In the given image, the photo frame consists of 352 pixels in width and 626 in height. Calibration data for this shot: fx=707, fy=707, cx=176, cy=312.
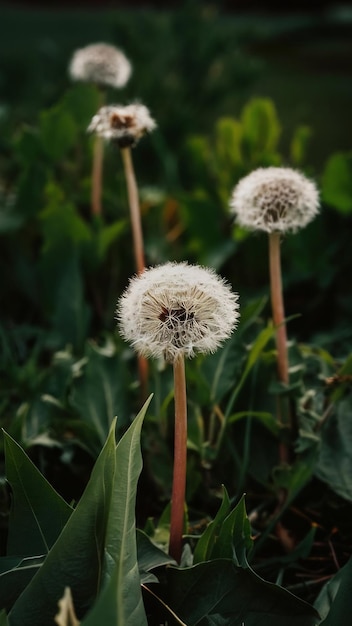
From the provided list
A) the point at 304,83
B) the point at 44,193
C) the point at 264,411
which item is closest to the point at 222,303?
the point at 264,411

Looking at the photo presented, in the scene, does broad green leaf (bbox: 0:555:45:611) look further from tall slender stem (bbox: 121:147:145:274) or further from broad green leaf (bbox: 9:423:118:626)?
tall slender stem (bbox: 121:147:145:274)

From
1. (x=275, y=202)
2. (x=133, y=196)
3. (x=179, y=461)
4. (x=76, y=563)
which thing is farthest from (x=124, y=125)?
(x=76, y=563)

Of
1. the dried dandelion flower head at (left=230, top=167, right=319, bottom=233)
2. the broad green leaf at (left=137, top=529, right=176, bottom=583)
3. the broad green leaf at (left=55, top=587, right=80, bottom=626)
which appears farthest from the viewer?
the dried dandelion flower head at (left=230, top=167, right=319, bottom=233)

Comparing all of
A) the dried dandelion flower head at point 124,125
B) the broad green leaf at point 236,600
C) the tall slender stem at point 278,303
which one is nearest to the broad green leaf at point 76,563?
the broad green leaf at point 236,600

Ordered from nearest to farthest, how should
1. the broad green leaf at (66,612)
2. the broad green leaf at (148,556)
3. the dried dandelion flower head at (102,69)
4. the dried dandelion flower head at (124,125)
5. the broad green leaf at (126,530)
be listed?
the broad green leaf at (66,612) < the broad green leaf at (126,530) < the broad green leaf at (148,556) < the dried dandelion flower head at (124,125) < the dried dandelion flower head at (102,69)

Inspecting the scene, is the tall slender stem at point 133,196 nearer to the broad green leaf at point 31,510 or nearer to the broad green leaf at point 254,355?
the broad green leaf at point 254,355

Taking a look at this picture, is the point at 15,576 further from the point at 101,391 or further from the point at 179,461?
the point at 101,391

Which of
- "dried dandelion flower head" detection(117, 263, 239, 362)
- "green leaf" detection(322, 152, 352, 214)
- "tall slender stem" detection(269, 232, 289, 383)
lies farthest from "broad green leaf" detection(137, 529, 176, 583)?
"green leaf" detection(322, 152, 352, 214)
